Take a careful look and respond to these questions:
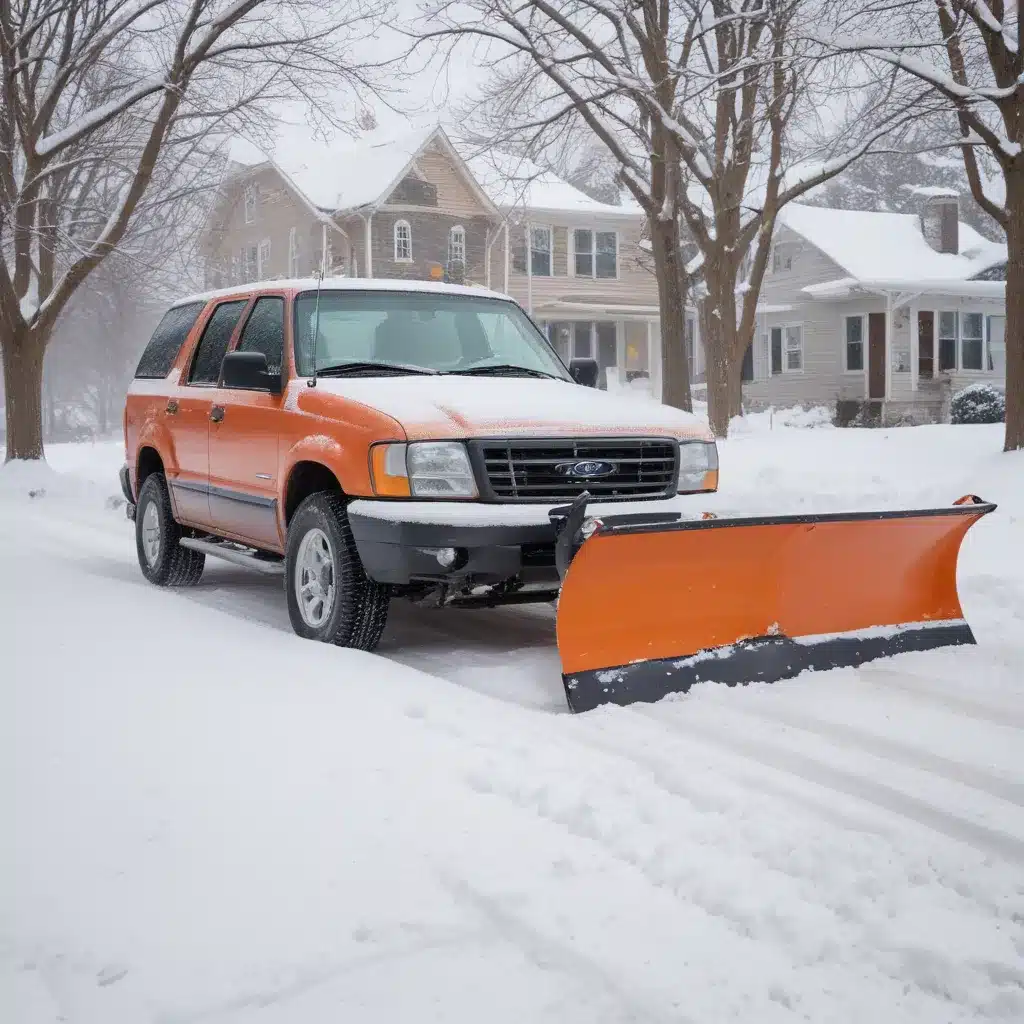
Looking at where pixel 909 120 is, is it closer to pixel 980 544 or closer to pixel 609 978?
pixel 980 544

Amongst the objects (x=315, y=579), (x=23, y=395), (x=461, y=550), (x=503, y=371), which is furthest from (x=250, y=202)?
(x=461, y=550)

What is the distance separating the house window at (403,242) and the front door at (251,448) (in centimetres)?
2934

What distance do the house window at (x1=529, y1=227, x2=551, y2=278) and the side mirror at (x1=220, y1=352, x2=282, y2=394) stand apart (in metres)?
32.6

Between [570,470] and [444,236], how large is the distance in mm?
32441

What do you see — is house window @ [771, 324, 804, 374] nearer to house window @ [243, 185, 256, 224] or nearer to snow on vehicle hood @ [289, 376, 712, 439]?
house window @ [243, 185, 256, 224]

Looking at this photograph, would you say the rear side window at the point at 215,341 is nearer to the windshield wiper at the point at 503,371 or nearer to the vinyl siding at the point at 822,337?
the windshield wiper at the point at 503,371

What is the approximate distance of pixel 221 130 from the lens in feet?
64.0

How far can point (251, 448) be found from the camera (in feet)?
23.2

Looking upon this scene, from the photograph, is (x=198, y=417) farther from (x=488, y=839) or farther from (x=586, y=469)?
(x=488, y=839)

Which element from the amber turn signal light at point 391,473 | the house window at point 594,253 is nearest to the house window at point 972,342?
the house window at point 594,253

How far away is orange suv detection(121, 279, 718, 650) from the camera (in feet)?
18.8

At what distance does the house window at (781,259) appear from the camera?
3706 centimetres

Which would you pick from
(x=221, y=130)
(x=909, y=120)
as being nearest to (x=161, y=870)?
(x=909, y=120)

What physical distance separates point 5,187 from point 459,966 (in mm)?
18653
